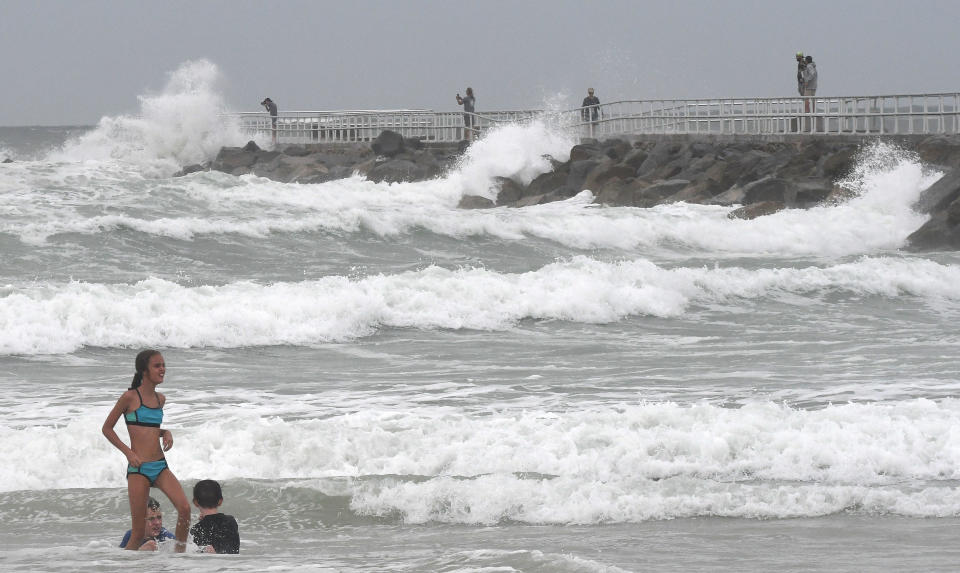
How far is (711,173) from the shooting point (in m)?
25.8

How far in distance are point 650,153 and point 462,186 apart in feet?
17.6

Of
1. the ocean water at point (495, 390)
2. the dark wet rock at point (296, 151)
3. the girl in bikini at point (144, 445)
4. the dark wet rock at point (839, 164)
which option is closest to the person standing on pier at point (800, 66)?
the dark wet rock at point (839, 164)

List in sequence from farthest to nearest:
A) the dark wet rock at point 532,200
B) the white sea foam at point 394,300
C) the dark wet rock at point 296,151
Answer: the dark wet rock at point 296,151
the dark wet rock at point 532,200
the white sea foam at point 394,300

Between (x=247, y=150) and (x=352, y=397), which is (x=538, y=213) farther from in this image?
(x=247, y=150)

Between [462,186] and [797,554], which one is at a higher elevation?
[462,186]

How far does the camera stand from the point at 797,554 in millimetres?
5910

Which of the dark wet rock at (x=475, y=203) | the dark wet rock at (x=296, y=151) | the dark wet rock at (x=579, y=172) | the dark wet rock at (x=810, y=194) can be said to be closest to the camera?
the dark wet rock at (x=810, y=194)

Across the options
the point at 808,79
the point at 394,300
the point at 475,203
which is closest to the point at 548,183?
the point at 475,203

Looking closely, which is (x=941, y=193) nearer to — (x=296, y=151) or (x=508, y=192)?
(x=508, y=192)

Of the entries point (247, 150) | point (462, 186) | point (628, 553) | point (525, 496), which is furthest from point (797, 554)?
point (247, 150)

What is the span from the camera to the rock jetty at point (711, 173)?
22250 mm

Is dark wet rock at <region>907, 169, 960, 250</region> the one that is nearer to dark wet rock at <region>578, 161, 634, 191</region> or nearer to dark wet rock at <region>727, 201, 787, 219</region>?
dark wet rock at <region>727, 201, 787, 219</region>

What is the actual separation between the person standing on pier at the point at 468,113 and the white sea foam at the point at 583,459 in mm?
28715

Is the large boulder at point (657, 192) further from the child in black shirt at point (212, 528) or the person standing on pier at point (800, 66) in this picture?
the child in black shirt at point (212, 528)
